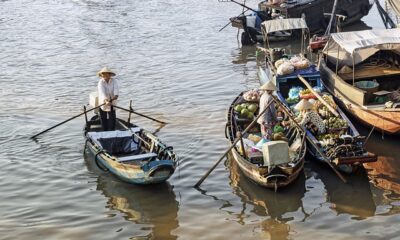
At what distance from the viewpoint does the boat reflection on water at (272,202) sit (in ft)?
30.0

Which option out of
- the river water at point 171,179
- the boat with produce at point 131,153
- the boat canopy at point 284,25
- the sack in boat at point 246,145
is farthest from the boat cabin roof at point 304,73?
the boat with produce at point 131,153

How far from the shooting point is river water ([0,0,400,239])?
9250 mm

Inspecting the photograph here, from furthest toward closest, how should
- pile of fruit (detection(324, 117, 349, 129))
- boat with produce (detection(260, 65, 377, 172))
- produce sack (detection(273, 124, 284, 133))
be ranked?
pile of fruit (detection(324, 117, 349, 129)) → produce sack (detection(273, 124, 284, 133)) → boat with produce (detection(260, 65, 377, 172))

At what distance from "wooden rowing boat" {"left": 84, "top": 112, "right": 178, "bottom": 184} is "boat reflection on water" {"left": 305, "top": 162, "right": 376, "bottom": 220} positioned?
291 centimetres

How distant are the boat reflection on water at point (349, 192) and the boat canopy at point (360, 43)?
11.3 feet

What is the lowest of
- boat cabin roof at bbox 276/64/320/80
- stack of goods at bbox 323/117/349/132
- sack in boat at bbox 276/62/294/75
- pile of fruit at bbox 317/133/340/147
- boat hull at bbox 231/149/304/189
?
boat hull at bbox 231/149/304/189

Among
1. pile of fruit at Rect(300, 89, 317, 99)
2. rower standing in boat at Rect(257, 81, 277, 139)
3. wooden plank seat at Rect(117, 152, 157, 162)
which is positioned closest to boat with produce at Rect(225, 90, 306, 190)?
rower standing in boat at Rect(257, 81, 277, 139)

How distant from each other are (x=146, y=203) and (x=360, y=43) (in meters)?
6.80

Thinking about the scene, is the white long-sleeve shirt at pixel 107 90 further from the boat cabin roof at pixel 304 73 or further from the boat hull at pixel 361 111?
the boat hull at pixel 361 111

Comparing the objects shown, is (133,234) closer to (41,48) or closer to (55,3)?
(41,48)

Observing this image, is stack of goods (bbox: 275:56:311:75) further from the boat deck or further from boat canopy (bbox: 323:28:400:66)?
the boat deck

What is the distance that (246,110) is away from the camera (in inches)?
498

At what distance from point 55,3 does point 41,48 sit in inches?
566

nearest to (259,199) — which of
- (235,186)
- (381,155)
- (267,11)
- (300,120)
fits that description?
(235,186)
